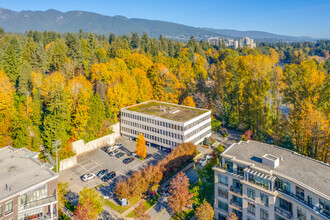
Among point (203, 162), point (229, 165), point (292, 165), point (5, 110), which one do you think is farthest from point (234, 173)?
point (5, 110)

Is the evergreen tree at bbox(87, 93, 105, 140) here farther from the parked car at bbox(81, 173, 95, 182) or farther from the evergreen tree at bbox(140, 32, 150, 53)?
the evergreen tree at bbox(140, 32, 150, 53)

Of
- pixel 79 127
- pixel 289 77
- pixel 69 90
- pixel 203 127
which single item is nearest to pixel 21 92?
pixel 69 90

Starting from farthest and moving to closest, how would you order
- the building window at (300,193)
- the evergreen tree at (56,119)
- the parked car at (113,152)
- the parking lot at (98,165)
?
the parked car at (113,152) → the evergreen tree at (56,119) → the parking lot at (98,165) → the building window at (300,193)

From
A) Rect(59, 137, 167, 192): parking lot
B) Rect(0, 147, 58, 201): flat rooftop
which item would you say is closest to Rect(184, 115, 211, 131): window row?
Rect(59, 137, 167, 192): parking lot

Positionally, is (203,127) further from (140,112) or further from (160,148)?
(140,112)

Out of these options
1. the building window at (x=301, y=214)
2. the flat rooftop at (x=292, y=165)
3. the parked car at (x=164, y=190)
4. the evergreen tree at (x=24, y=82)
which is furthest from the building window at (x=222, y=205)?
the evergreen tree at (x=24, y=82)

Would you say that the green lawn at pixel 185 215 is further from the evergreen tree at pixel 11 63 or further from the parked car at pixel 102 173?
the evergreen tree at pixel 11 63

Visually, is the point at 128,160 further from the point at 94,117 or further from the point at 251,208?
the point at 251,208
